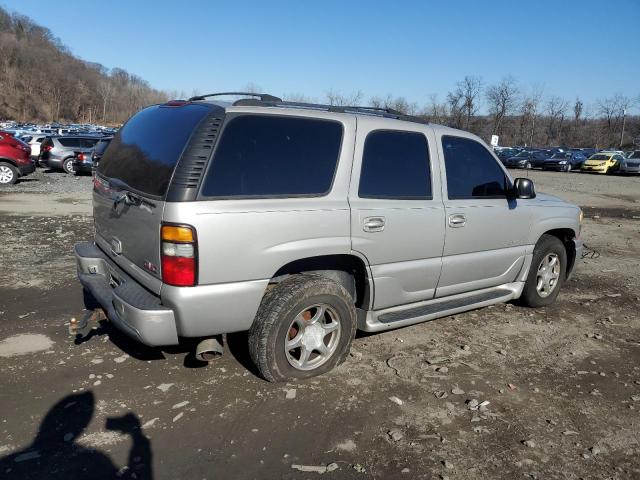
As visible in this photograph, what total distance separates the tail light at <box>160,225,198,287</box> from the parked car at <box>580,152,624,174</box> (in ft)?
120

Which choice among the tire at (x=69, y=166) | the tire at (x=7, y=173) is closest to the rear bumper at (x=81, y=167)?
the tire at (x=69, y=166)

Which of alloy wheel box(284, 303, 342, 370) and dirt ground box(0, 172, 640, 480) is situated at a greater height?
alloy wheel box(284, 303, 342, 370)

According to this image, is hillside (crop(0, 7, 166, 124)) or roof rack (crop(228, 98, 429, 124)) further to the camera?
hillside (crop(0, 7, 166, 124))

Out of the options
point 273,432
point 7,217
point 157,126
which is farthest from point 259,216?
point 7,217

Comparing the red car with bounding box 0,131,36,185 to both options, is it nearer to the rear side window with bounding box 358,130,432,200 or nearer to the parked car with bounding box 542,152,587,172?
the rear side window with bounding box 358,130,432,200

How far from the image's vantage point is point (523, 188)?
457 cm

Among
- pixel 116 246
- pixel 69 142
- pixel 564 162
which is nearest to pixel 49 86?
pixel 69 142

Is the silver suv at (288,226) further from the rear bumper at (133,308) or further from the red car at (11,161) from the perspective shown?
the red car at (11,161)

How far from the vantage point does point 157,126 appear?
3584 mm

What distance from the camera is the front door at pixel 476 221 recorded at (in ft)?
13.9

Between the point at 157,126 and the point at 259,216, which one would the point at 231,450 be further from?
the point at 157,126

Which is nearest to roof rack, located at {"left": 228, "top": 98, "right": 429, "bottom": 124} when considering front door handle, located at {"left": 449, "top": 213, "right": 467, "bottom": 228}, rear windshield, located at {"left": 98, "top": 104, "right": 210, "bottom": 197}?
rear windshield, located at {"left": 98, "top": 104, "right": 210, "bottom": 197}

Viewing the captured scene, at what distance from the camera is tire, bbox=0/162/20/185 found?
50.8 feet

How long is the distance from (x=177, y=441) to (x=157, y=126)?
2163mm
